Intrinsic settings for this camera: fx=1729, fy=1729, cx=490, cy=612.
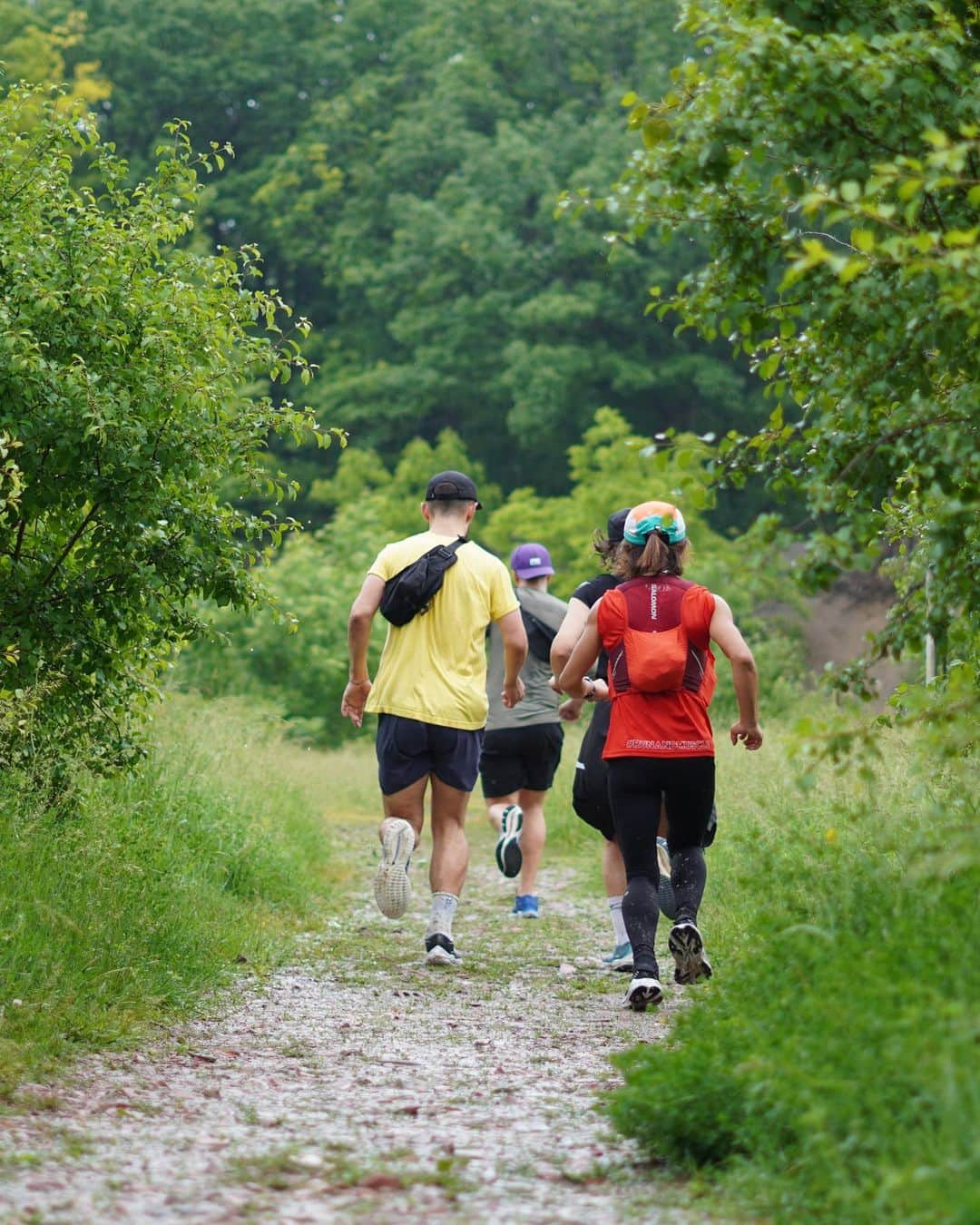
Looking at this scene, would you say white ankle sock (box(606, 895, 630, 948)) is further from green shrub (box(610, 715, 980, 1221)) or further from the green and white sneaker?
green shrub (box(610, 715, 980, 1221))

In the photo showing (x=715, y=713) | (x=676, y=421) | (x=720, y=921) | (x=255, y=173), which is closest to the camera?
(x=720, y=921)

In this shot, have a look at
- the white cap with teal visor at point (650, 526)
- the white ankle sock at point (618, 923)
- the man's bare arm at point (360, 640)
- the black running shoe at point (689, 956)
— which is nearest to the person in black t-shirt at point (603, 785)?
the white ankle sock at point (618, 923)

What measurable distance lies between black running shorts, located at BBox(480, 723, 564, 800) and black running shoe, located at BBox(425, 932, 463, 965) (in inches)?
88.7

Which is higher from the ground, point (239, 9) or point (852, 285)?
point (239, 9)

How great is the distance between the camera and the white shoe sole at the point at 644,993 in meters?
7.04

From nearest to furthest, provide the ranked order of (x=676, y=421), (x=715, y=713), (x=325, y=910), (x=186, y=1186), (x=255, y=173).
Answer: (x=186, y=1186)
(x=325, y=910)
(x=715, y=713)
(x=676, y=421)
(x=255, y=173)

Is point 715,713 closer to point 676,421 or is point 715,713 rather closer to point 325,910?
point 325,910

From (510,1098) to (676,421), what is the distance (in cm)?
4378

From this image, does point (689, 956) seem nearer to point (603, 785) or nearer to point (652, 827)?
point (652, 827)

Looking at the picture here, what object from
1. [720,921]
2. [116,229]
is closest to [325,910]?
[720,921]

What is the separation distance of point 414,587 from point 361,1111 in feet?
12.1

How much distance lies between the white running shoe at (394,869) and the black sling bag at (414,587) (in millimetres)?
1064

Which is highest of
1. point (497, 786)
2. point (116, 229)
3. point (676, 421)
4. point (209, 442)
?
point (676, 421)

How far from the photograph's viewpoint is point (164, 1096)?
18.1 feet
